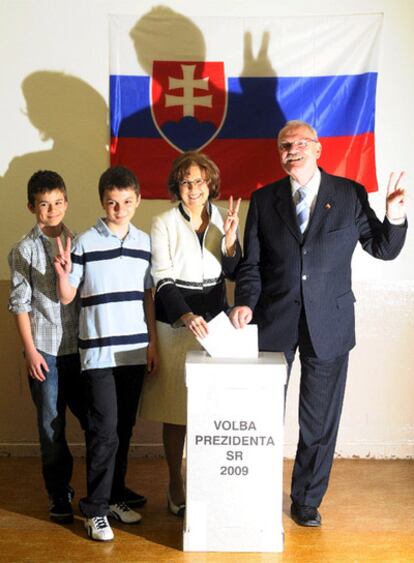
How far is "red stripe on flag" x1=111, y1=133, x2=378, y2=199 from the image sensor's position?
3.91m

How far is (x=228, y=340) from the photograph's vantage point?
2996 mm

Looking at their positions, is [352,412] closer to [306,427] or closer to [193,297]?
[306,427]

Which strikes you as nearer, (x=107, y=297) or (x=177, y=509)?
(x=107, y=297)

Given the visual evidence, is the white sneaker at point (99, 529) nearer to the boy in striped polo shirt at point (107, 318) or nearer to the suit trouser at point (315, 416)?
the boy in striped polo shirt at point (107, 318)

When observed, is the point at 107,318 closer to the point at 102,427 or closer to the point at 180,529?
the point at 102,427

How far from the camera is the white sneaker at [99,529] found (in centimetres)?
305

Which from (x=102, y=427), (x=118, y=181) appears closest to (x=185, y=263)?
(x=118, y=181)

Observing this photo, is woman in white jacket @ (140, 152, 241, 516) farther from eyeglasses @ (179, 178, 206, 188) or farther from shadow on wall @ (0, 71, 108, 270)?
shadow on wall @ (0, 71, 108, 270)

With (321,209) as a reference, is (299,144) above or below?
above

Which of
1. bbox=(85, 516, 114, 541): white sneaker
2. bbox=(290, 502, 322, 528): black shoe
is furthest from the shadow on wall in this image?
bbox=(290, 502, 322, 528): black shoe

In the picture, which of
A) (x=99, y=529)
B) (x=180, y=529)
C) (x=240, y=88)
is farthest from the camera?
(x=240, y=88)

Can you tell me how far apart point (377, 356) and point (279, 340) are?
1.04 meters

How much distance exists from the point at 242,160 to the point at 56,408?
1.51 metres

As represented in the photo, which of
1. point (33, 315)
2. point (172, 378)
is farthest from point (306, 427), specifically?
point (33, 315)
